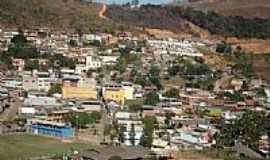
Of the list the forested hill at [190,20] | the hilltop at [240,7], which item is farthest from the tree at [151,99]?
the hilltop at [240,7]

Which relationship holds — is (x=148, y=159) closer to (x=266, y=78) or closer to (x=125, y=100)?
(x=125, y=100)

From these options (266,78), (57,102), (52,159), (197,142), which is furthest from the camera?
(266,78)

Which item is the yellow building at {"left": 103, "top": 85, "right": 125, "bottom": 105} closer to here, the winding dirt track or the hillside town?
the hillside town

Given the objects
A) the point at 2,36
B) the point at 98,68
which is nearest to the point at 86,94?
the point at 98,68

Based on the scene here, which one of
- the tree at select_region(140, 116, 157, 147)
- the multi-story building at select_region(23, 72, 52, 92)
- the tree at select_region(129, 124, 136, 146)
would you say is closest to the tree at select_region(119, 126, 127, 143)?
the tree at select_region(129, 124, 136, 146)

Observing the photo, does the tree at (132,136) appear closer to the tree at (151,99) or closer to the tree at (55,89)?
the tree at (151,99)

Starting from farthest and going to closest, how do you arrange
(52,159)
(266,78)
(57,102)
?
(266,78)
(57,102)
(52,159)
